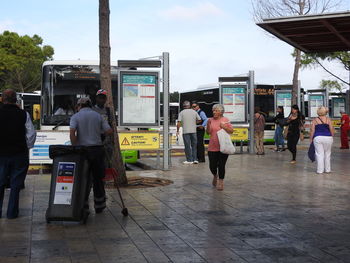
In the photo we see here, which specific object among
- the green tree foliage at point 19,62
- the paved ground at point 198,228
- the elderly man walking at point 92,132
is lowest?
the paved ground at point 198,228

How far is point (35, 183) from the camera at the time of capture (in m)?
11.0

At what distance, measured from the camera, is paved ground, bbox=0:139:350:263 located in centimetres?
528

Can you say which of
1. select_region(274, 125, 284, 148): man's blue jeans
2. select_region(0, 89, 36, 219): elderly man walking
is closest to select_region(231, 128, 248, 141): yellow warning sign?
select_region(274, 125, 284, 148): man's blue jeans

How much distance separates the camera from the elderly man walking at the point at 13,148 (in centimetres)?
718

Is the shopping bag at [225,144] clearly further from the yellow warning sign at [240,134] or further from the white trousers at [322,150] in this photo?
the yellow warning sign at [240,134]

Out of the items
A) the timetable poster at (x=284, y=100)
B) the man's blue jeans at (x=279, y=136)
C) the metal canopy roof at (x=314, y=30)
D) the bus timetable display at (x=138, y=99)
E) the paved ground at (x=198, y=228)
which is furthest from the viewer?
the timetable poster at (x=284, y=100)

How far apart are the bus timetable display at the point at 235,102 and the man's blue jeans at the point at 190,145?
4176 mm

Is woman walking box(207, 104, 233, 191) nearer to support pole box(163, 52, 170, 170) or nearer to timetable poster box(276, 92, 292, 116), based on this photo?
support pole box(163, 52, 170, 170)

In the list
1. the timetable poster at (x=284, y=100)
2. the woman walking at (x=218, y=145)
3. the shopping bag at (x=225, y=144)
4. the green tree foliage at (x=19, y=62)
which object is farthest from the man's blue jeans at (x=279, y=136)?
the green tree foliage at (x=19, y=62)

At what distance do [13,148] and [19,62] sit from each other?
5084cm

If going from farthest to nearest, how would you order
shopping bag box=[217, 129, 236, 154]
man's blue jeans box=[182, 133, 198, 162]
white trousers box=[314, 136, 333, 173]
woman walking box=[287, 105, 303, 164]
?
woman walking box=[287, 105, 303, 164] → man's blue jeans box=[182, 133, 198, 162] → white trousers box=[314, 136, 333, 173] → shopping bag box=[217, 129, 236, 154]

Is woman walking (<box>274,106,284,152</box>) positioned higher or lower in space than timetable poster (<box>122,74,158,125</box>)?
lower

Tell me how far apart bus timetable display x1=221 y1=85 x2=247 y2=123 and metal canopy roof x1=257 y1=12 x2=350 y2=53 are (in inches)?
153

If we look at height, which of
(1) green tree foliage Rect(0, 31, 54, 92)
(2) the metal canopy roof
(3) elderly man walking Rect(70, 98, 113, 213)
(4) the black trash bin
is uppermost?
(1) green tree foliage Rect(0, 31, 54, 92)
